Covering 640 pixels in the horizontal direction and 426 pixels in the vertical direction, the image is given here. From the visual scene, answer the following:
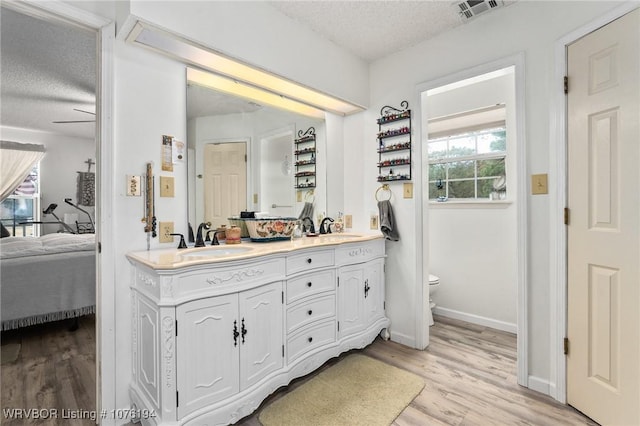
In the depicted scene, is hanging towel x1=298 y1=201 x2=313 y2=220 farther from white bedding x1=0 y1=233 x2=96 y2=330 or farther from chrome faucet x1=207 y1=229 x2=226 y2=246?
white bedding x1=0 y1=233 x2=96 y2=330

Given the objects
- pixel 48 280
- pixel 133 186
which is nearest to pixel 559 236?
pixel 133 186

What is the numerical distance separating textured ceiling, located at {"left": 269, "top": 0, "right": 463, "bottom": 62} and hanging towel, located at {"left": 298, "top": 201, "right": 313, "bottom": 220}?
55.3 inches

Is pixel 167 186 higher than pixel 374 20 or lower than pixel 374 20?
lower

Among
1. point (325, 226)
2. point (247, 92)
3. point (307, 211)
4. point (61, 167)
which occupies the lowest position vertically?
point (325, 226)

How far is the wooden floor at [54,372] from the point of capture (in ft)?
5.28

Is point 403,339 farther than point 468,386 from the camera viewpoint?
Yes

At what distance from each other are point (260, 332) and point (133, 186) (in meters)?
1.08

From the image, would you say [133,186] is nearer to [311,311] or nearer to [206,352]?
[206,352]

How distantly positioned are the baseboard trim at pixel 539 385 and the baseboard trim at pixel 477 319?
93 cm

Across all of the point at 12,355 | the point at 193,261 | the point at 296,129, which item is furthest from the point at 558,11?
the point at 12,355

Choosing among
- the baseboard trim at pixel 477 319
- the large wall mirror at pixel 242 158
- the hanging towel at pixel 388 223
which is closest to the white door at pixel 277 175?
the large wall mirror at pixel 242 158

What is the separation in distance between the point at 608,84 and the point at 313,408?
2.42 meters

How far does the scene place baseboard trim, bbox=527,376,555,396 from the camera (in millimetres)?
1854

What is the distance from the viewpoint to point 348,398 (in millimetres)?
1799
